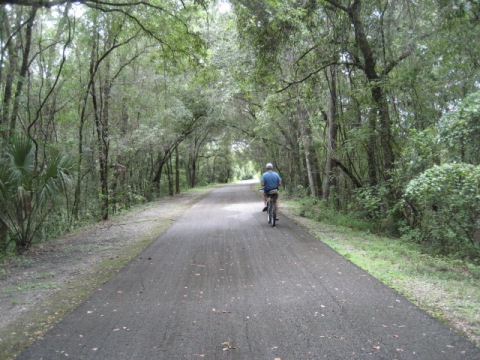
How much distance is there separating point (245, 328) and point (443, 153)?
777 cm

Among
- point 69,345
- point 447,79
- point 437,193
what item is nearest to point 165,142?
point 447,79

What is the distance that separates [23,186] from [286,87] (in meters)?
8.37

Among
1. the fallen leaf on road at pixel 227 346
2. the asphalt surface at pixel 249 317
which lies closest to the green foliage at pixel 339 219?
the asphalt surface at pixel 249 317

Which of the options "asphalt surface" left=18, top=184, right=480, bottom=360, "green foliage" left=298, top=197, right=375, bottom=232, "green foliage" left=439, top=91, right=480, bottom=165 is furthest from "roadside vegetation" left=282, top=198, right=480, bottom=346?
"green foliage" left=439, top=91, right=480, bottom=165

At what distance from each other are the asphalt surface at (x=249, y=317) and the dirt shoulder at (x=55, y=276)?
0.87 feet

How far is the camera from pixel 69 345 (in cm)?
383

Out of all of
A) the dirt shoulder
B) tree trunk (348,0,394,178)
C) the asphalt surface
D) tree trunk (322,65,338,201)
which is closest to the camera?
the asphalt surface

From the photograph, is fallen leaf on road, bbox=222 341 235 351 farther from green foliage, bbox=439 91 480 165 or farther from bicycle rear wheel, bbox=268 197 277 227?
bicycle rear wheel, bbox=268 197 277 227

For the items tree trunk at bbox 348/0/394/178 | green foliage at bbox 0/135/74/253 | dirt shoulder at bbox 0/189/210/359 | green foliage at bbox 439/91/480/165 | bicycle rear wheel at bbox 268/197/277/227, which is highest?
tree trunk at bbox 348/0/394/178

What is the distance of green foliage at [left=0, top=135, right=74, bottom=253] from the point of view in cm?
Result: 809

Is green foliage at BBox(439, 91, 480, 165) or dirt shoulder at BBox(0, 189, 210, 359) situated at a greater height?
green foliage at BBox(439, 91, 480, 165)

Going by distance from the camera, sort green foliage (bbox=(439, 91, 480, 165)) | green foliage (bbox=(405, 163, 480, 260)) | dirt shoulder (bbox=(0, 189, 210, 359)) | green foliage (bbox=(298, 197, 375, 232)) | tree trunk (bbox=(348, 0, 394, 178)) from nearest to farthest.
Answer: dirt shoulder (bbox=(0, 189, 210, 359)) < green foliage (bbox=(405, 163, 480, 260)) < green foliage (bbox=(439, 91, 480, 165)) < tree trunk (bbox=(348, 0, 394, 178)) < green foliage (bbox=(298, 197, 375, 232))

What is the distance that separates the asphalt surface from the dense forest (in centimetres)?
346

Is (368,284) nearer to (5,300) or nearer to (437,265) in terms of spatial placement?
(437,265)
